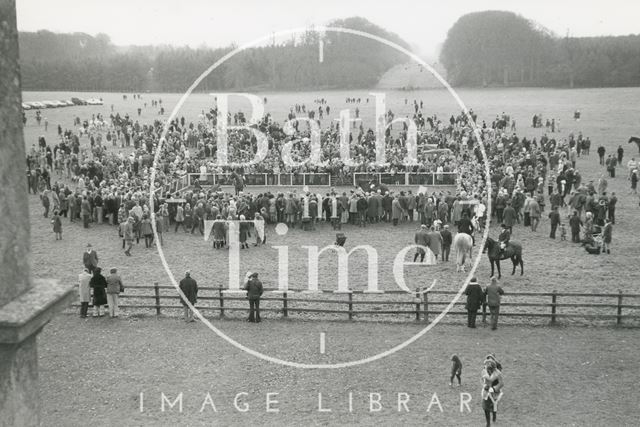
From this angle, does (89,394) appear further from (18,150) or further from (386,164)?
(386,164)

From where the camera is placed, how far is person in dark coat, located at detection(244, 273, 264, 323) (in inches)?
635

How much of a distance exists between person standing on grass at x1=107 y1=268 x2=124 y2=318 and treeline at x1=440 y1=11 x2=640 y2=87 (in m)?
103

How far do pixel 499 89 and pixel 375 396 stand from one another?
100 m

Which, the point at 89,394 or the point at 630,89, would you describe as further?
the point at 630,89

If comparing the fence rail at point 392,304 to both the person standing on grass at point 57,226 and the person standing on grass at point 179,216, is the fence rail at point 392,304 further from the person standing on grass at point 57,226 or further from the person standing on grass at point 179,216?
the person standing on grass at point 179,216

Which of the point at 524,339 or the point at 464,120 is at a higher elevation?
the point at 464,120

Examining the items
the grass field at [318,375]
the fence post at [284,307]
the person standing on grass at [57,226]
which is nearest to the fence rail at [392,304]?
the fence post at [284,307]

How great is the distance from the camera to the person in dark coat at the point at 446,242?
20.9 metres

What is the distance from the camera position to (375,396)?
494 inches

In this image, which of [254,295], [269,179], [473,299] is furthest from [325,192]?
[473,299]

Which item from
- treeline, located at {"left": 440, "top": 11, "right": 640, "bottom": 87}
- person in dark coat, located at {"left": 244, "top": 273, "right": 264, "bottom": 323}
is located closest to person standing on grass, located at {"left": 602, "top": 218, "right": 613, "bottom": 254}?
person in dark coat, located at {"left": 244, "top": 273, "right": 264, "bottom": 323}

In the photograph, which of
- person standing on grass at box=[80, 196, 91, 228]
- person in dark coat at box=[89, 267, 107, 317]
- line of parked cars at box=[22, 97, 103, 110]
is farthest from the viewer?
line of parked cars at box=[22, 97, 103, 110]

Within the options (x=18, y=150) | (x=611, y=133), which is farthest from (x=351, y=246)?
(x=611, y=133)

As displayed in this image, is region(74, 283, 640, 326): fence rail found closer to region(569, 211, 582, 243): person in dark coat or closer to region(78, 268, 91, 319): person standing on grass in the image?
region(78, 268, 91, 319): person standing on grass
